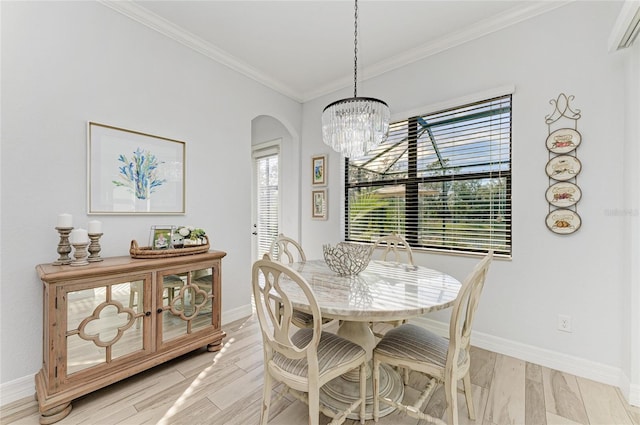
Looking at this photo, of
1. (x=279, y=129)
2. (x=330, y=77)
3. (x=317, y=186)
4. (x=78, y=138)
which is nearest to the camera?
(x=78, y=138)

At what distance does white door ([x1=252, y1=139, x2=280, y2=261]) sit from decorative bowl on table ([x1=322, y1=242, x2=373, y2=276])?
2519mm

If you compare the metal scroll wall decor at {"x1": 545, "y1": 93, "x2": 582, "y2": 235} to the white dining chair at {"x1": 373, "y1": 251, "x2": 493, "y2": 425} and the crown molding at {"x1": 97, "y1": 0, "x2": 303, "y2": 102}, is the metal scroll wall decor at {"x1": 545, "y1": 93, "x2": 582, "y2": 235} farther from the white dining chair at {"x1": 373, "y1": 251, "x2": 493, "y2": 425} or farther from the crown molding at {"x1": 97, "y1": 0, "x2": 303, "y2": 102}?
the crown molding at {"x1": 97, "y1": 0, "x2": 303, "y2": 102}

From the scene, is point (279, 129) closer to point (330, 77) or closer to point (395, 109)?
point (330, 77)

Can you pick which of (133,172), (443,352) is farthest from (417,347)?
(133,172)

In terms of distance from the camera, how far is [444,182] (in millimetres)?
2674

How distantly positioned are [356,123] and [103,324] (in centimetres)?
211

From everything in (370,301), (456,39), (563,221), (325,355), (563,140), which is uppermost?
(456,39)

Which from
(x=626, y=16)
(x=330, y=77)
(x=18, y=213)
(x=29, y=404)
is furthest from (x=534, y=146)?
(x=29, y=404)

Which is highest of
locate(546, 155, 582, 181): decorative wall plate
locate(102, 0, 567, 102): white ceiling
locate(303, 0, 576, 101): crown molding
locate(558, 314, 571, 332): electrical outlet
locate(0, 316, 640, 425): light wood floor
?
locate(102, 0, 567, 102): white ceiling

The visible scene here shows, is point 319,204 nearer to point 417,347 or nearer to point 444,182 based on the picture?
point 444,182

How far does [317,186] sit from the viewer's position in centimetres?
371

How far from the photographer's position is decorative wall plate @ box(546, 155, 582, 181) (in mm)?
2010

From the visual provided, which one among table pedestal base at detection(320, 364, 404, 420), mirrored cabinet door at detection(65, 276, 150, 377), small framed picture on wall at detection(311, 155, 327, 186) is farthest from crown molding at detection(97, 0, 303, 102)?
table pedestal base at detection(320, 364, 404, 420)

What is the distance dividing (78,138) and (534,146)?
3437 millimetres
